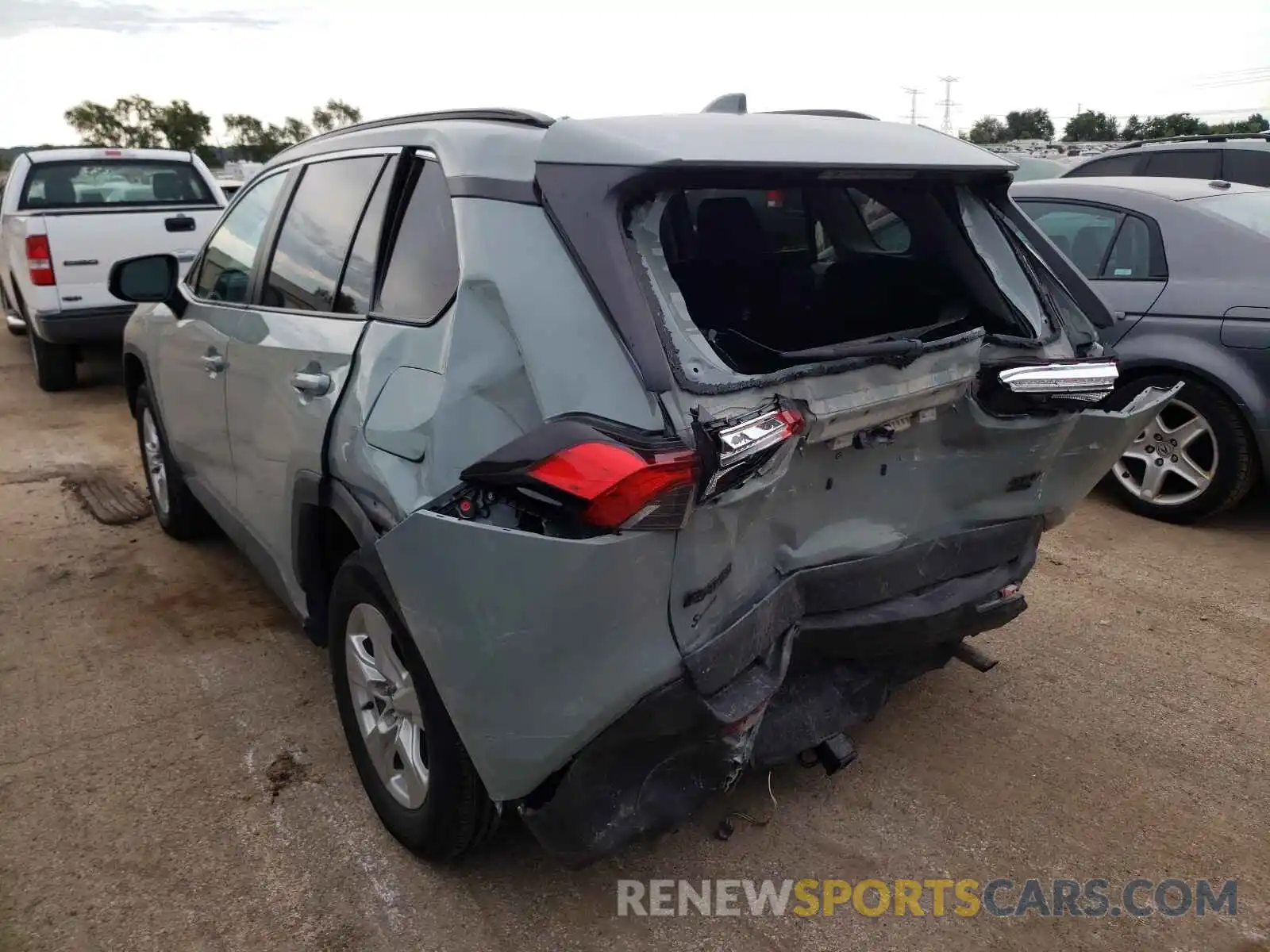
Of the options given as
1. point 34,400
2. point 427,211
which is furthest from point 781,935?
point 34,400

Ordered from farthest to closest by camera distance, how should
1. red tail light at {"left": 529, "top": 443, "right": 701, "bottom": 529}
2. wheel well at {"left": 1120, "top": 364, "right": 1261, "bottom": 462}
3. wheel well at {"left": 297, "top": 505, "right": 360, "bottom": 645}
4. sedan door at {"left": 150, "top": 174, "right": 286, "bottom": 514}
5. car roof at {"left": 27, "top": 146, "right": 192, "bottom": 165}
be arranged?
car roof at {"left": 27, "top": 146, "right": 192, "bottom": 165}, wheel well at {"left": 1120, "top": 364, "right": 1261, "bottom": 462}, sedan door at {"left": 150, "top": 174, "right": 286, "bottom": 514}, wheel well at {"left": 297, "top": 505, "right": 360, "bottom": 645}, red tail light at {"left": 529, "top": 443, "right": 701, "bottom": 529}

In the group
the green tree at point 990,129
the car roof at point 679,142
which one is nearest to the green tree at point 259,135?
the green tree at point 990,129

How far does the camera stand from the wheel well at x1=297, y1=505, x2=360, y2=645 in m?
2.75

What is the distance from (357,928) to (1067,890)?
179 cm

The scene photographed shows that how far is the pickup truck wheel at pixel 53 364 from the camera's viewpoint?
26.5 ft

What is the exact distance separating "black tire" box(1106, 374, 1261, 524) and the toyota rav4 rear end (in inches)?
87.0

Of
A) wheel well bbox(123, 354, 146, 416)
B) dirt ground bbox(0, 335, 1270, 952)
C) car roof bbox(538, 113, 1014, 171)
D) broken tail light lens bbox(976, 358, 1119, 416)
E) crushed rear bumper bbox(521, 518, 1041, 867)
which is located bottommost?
dirt ground bbox(0, 335, 1270, 952)

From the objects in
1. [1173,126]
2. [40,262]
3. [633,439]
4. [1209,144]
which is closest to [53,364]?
[40,262]

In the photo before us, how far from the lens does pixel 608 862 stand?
2578mm

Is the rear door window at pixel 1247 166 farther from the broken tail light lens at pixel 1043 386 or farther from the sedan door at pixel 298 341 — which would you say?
the sedan door at pixel 298 341

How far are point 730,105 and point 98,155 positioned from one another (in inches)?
303

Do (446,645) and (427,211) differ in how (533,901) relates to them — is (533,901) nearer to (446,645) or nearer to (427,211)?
(446,645)

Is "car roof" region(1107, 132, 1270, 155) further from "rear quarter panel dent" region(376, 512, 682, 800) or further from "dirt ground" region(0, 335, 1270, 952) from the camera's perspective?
"rear quarter panel dent" region(376, 512, 682, 800)

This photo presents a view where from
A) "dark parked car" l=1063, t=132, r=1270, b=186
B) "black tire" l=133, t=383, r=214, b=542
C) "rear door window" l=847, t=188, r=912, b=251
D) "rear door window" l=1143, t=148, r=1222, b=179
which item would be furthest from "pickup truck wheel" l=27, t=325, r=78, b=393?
"rear door window" l=1143, t=148, r=1222, b=179
